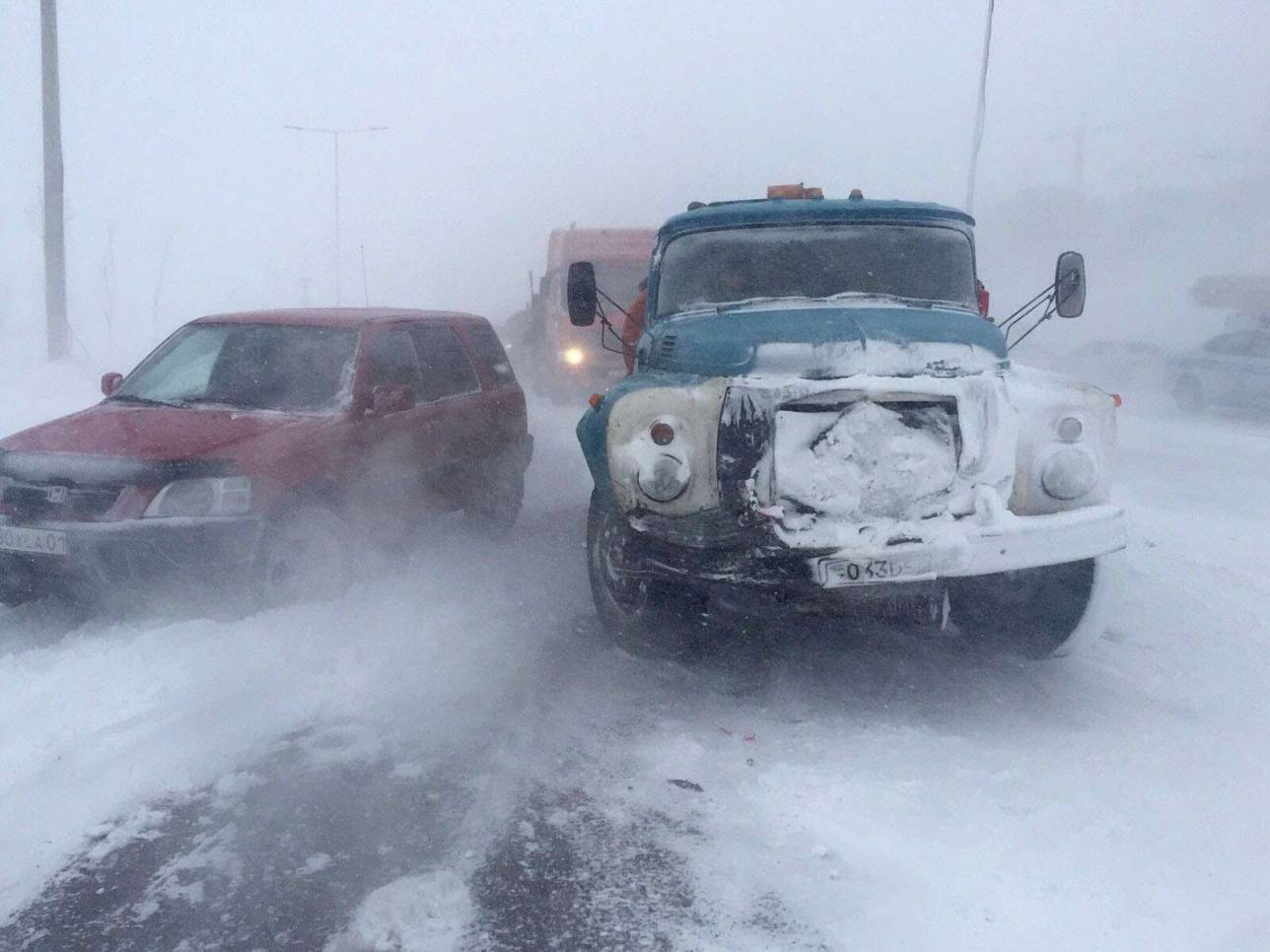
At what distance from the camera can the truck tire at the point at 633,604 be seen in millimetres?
5078

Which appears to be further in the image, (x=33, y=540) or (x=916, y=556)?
(x=33, y=540)

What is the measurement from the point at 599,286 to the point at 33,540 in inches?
398

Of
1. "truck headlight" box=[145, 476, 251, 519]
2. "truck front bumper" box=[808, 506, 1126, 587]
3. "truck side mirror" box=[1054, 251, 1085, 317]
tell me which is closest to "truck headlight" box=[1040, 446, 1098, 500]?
"truck front bumper" box=[808, 506, 1126, 587]

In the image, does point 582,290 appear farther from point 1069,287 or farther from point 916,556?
point 916,556

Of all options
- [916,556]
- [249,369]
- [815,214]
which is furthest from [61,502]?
[815,214]

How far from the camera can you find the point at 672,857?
343 centimetres

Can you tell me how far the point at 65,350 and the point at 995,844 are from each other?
1915 cm

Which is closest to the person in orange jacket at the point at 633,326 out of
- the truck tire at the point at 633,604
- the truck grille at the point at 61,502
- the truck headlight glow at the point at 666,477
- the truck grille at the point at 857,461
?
the truck tire at the point at 633,604

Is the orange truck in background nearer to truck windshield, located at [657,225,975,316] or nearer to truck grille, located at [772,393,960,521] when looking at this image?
truck windshield, located at [657,225,975,316]

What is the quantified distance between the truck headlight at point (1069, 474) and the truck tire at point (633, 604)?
1668mm

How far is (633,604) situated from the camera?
17.0 ft

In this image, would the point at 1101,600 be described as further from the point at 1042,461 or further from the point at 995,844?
the point at 995,844

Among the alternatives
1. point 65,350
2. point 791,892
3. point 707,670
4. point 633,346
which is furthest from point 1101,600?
point 65,350

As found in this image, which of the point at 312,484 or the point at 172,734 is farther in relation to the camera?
the point at 312,484
